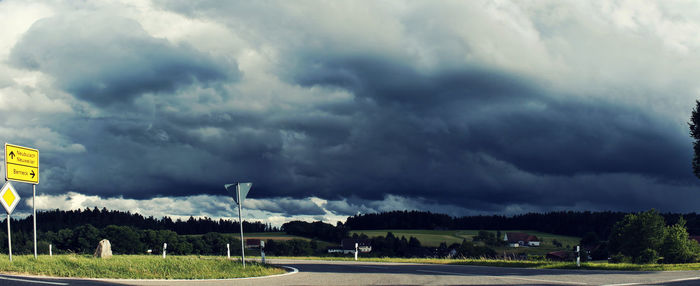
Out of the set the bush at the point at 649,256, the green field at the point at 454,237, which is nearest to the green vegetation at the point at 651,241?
the bush at the point at 649,256

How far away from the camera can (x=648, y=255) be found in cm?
3722

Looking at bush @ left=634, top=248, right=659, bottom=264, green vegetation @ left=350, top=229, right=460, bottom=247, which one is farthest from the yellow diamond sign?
green vegetation @ left=350, top=229, right=460, bottom=247

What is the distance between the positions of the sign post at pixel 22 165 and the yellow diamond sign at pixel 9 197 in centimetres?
38

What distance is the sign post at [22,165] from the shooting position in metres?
25.3

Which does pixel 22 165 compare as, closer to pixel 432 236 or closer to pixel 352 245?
pixel 352 245

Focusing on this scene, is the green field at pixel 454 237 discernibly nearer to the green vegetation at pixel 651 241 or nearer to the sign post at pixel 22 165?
the green vegetation at pixel 651 241

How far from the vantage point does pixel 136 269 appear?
1934cm

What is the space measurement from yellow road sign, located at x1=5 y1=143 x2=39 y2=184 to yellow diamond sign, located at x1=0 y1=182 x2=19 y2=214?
391 millimetres

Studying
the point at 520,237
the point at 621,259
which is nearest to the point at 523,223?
the point at 520,237

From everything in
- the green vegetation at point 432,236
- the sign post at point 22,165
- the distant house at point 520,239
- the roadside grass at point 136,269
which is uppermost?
the sign post at point 22,165

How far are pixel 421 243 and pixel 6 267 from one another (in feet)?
315

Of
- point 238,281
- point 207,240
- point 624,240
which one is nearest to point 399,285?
point 238,281

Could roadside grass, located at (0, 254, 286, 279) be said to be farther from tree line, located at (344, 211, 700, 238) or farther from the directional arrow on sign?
tree line, located at (344, 211, 700, 238)

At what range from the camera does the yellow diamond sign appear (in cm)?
2497
